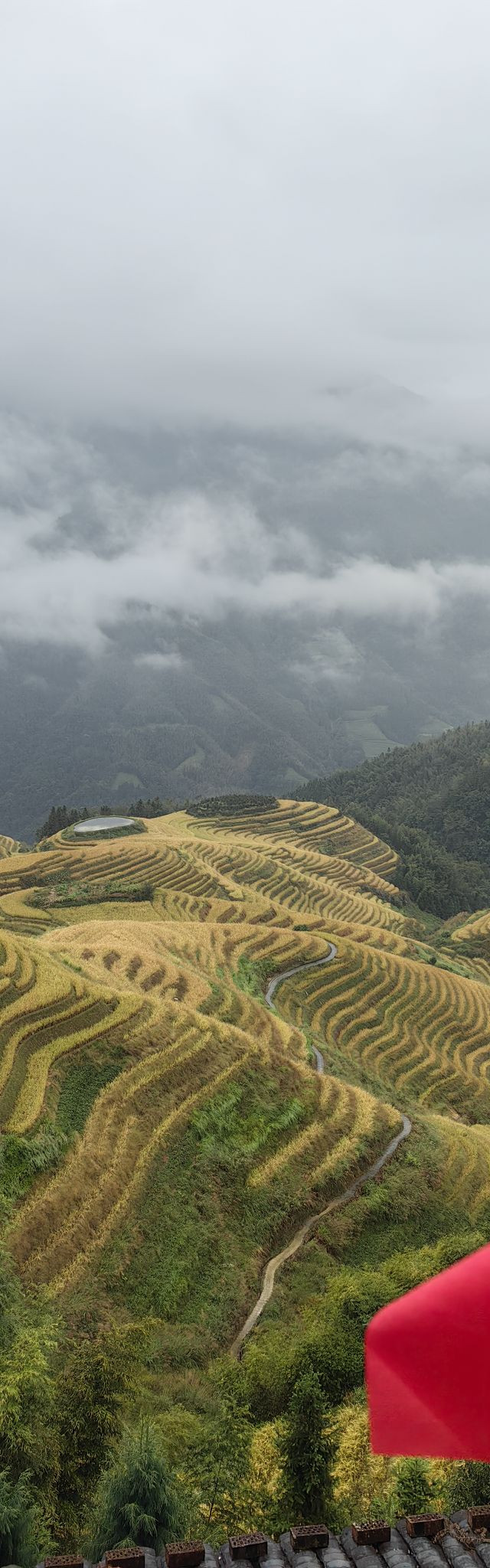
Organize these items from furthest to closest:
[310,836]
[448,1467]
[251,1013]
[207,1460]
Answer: [310,836] → [251,1013] → [207,1460] → [448,1467]

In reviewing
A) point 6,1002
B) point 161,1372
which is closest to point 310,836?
point 6,1002

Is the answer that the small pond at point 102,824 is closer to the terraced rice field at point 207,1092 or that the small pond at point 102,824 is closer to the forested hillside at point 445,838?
the forested hillside at point 445,838

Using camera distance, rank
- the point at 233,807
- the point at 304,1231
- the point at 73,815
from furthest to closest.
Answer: the point at 233,807 → the point at 73,815 → the point at 304,1231

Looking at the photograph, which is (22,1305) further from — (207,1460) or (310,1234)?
(310,1234)

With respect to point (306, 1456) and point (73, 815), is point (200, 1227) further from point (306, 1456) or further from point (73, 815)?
point (73, 815)

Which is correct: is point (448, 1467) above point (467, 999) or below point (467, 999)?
below

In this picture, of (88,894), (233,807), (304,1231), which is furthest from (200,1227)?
(233,807)
